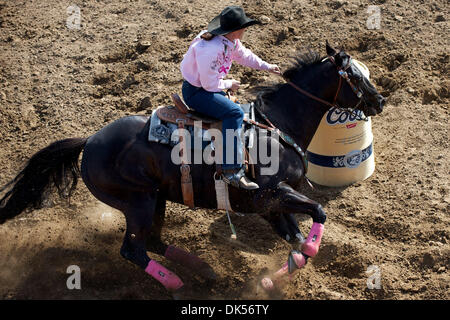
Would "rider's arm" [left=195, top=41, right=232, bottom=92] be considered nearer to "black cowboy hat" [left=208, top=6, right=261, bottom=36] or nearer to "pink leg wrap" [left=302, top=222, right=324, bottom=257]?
"black cowboy hat" [left=208, top=6, right=261, bottom=36]

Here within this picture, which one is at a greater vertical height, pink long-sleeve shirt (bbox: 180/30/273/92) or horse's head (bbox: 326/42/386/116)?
pink long-sleeve shirt (bbox: 180/30/273/92)

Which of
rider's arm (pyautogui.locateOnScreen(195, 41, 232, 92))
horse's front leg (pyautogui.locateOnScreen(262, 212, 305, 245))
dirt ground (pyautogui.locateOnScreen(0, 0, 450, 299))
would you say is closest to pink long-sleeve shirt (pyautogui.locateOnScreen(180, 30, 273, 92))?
rider's arm (pyautogui.locateOnScreen(195, 41, 232, 92))

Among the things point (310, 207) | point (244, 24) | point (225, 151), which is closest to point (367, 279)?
point (310, 207)

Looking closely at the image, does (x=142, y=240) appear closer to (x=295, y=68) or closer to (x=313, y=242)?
(x=313, y=242)

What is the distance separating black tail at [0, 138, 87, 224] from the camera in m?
5.79

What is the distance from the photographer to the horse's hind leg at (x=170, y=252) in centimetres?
608

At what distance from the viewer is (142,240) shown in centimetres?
575

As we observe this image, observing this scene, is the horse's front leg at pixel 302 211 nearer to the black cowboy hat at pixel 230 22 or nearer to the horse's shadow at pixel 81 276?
the horse's shadow at pixel 81 276

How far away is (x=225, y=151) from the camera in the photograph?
547 centimetres

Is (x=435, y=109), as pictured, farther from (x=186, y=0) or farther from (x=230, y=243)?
(x=186, y=0)

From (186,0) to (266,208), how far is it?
5.78m

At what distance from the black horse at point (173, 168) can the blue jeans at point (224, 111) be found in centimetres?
25

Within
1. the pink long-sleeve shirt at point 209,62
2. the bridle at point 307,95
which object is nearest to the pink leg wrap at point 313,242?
the bridle at point 307,95

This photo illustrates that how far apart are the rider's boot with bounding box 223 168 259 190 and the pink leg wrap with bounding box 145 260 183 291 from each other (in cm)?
111
